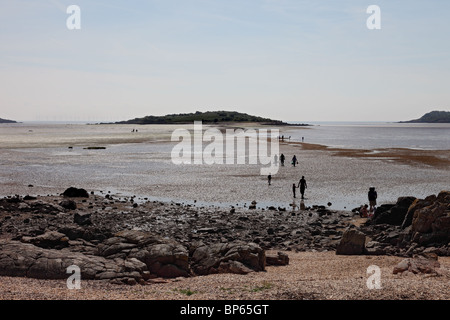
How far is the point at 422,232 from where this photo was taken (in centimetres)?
2161

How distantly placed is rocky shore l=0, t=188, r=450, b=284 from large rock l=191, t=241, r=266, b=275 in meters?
0.04

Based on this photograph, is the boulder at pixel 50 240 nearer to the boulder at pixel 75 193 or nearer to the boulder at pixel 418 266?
the boulder at pixel 418 266

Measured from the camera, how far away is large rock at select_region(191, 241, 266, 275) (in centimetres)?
1742

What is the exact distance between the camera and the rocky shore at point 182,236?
16.7 meters

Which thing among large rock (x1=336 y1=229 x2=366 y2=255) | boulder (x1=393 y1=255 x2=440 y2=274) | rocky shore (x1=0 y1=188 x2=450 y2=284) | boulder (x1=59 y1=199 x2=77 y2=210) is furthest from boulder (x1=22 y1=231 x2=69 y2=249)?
boulder (x1=393 y1=255 x2=440 y2=274)

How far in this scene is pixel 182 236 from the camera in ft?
79.2

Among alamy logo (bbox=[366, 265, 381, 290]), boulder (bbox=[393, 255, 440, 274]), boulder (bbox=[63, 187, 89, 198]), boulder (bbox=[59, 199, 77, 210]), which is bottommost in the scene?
alamy logo (bbox=[366, 265, 381, 290])

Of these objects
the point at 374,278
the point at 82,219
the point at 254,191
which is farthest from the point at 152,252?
the point at 254,191

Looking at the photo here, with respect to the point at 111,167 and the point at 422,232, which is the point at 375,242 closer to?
the point at 422,232

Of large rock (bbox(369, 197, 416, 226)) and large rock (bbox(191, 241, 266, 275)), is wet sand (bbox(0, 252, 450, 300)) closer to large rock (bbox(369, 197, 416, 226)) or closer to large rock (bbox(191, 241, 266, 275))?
large rock (bbox(191, 241, 266, 275))

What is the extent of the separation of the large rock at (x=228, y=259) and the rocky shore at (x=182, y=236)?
1.6 inches
